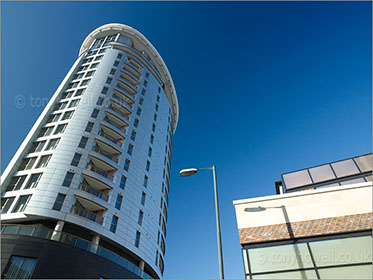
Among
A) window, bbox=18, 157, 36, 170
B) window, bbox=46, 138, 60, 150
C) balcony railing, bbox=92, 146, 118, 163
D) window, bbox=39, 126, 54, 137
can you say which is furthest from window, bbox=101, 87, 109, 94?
window, bbox=18, 157, 36, 170

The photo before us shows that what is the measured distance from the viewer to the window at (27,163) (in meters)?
29.0

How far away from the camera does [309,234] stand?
370 inches

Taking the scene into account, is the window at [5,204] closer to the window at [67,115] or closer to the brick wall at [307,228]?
the window at [67,115]

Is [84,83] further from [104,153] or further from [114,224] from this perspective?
[114,224]

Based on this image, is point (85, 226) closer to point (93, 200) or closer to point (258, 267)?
point (93, 200)

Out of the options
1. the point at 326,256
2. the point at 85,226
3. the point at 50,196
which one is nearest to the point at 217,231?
the point at 326,256

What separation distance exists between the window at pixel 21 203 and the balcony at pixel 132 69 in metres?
28.8

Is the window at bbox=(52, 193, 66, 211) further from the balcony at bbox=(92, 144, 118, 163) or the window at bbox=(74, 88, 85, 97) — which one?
the window at bbox=(74, 88, 85, 97)

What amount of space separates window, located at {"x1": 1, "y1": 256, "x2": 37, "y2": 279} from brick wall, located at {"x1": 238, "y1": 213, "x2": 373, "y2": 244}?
1784 centimetres

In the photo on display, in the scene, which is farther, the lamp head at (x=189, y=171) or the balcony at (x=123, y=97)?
the balcony at (x=123, y=97)

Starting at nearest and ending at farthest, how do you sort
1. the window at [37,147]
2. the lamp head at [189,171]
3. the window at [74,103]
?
the lamp head at [189,171] → the window at [37,147] → the window at [74,103]

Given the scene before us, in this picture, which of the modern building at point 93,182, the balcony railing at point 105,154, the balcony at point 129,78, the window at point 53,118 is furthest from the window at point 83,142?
the balcony at point 129,78

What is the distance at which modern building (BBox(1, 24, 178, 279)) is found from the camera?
20.6 meters

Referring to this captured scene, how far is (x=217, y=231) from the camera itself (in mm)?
8125
